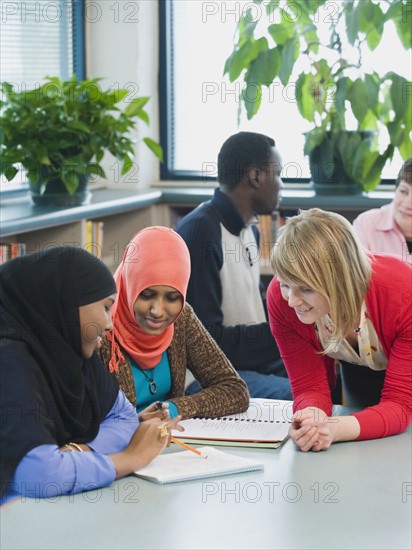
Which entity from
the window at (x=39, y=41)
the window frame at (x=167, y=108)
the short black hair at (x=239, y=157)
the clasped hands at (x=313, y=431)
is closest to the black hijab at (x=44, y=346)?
the clasped hands at (x=313, y=431)

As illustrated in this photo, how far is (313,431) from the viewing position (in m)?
1.85

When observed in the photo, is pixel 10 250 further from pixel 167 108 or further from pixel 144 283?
pixel 167 108

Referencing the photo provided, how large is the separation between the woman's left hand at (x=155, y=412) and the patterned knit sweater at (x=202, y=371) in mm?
54

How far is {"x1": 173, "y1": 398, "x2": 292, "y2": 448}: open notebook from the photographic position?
74.3 inches

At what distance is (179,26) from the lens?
4672mm

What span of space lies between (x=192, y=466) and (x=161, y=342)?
50 cm

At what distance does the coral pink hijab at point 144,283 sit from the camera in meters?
2.14

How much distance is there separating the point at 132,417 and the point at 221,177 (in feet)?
4.76

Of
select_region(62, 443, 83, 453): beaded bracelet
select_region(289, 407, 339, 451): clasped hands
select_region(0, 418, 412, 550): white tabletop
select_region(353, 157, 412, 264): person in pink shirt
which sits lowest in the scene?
select_region(0, 418, 412, 550): white tabletop

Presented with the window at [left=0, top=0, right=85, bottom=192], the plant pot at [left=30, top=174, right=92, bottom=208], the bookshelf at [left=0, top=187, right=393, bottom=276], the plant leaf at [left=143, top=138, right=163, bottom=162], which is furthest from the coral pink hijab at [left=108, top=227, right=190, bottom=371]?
the plant leaf at [left=143, top=138, right=163, bottom=162]

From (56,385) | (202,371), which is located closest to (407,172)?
(202,371)

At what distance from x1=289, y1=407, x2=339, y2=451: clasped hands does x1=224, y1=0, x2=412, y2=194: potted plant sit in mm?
2353

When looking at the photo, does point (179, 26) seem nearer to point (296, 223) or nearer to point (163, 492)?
point (296, 223)

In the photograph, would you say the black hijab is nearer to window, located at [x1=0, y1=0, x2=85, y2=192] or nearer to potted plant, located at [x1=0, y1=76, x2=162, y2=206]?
potted plant, located at [x1=0, y1=76, x2=162, y2=206]
